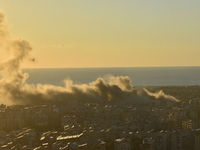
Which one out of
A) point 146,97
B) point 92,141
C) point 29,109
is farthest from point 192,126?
point 146,97

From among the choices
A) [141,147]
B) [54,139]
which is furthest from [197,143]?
[54,139]

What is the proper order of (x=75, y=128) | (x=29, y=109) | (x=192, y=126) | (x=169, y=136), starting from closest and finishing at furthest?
(x=169, y=136), (x=75, y=128), (x=192, y=126), (x=29, y=109)

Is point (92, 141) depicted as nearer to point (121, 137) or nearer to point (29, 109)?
point (121, 137)

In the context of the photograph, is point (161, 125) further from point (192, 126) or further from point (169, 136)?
point (169, 136)

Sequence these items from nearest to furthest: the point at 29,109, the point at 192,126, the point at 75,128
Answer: the point at 75,128, the point at 192,126, the point at 29,109

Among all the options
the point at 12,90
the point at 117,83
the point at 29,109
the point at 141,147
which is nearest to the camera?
the point at 141,147

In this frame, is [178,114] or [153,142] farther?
[178,114]
